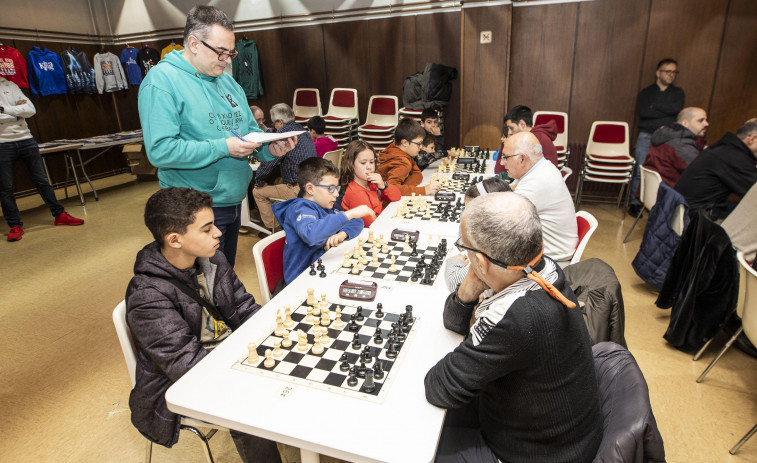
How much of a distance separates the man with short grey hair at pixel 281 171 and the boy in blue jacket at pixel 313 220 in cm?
168

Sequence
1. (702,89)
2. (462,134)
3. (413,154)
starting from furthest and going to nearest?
(462,134) < (702,89) < (413,154)

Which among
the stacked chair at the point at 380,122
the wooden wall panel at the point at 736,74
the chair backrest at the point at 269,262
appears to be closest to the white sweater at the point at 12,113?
the stacked chair at the point at 380,122

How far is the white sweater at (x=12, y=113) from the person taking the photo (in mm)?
5281

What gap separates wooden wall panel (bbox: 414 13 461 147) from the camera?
7.21 m

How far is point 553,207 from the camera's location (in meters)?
2.81

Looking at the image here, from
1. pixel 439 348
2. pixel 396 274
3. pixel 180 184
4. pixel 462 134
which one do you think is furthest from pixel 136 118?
pixel 439 348

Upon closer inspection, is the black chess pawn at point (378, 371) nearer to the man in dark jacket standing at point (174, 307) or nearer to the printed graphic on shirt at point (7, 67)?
the man in dark jacket standing at point (174, 307)

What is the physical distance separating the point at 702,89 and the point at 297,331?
6694mm

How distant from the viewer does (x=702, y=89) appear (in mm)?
5898

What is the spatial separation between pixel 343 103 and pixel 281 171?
369 cm

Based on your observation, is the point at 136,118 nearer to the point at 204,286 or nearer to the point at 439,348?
the point at 204,286

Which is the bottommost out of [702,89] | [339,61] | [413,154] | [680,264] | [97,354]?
[97,354]

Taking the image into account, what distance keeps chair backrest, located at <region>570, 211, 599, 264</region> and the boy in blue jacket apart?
124 centimetres

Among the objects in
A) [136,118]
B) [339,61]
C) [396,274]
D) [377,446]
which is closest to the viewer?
[377,446]
